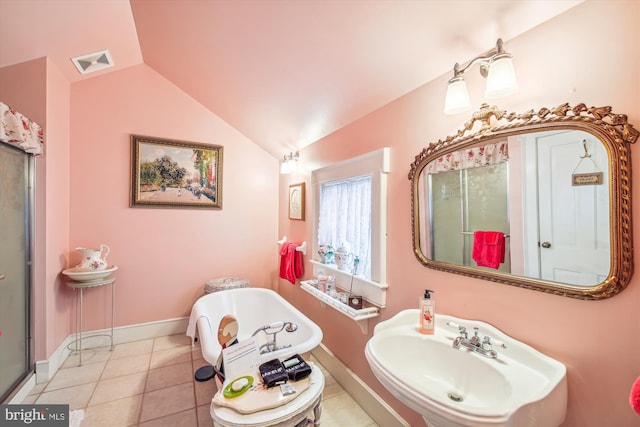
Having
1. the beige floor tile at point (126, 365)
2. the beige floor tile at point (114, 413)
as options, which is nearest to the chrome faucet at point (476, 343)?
the beige floor tile at point (114, 413)

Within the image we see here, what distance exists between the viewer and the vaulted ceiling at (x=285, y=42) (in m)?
1.26

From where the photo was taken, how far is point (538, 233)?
1.10m

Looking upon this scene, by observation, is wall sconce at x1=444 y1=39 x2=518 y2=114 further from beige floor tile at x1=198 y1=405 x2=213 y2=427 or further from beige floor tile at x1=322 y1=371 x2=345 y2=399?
beige floor tile at x1=198 y1=405 x2=213 y2=427

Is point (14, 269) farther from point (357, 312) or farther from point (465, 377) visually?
point (465, 377)

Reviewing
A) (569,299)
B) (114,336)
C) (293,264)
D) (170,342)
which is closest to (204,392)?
(170,342)

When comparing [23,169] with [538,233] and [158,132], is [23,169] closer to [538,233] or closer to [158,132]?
[158,132]

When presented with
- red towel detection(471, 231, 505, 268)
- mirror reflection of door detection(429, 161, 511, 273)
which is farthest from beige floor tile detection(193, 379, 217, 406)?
red towel detection(471, 231, 505, 268)

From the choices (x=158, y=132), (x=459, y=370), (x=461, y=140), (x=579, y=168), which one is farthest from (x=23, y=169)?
(x=579, y=168)

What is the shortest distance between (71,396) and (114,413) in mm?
461

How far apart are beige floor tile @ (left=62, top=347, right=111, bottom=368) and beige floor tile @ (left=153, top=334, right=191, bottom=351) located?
41 centimetres

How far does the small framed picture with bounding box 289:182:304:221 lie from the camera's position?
300 centimetres

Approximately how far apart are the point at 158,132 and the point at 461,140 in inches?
120

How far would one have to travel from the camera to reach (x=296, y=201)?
3131 mm

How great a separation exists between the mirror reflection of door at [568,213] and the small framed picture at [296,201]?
2145 mm
